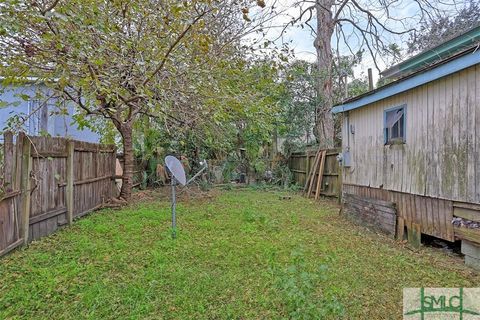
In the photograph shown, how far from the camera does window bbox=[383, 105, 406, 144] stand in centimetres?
513

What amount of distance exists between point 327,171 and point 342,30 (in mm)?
6594

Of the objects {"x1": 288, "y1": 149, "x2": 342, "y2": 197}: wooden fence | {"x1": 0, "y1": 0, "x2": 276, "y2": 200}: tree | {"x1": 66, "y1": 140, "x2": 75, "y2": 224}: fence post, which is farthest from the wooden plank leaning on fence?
{"x1": 66, "y1": 140, "x2": 75, "y2": 224}: fence post

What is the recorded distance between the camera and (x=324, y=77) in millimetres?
11602

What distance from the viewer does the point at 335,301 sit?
2691mm

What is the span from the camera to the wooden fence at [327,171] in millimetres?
8883

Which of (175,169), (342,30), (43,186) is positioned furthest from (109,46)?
(342,30)

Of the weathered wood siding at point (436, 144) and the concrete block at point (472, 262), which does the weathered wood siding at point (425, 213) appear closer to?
the weathered wood siding at point (436, 144)

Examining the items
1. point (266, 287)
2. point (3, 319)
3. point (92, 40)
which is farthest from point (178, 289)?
point (92, 40)

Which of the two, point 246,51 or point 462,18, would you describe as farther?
point 462,18

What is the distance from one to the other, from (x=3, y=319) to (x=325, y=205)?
6.98m

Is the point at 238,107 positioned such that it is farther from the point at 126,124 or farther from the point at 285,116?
the point at 285,116

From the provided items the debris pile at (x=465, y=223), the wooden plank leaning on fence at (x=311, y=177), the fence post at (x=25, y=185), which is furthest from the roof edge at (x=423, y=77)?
the fence post at (x=25, y=185)

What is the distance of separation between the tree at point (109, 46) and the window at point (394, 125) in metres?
2.96

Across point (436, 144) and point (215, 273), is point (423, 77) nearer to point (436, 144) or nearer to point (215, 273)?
point (436, 144)
